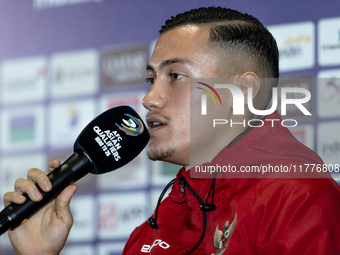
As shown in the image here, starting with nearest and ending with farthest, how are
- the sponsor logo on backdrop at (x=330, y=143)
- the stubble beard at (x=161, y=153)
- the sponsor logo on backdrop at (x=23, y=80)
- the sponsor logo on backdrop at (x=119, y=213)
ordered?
the stubble beard at (x=161, y=153), the sponsor logo on backdrop at (x=330, y=143), the sponsor logo on backdrop at (x=119, y=213), the sponsor logo on backdrop at (x=23, y=80)

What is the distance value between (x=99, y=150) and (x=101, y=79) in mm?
1156

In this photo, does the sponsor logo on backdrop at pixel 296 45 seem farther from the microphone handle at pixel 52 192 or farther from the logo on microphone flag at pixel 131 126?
the microphone handle at pixel 52 192

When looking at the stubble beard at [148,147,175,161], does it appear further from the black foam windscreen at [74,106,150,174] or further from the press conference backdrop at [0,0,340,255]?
the press conference backdrop at [0,0,340,255]

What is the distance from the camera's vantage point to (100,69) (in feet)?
7.12

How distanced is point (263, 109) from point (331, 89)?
0.55 m

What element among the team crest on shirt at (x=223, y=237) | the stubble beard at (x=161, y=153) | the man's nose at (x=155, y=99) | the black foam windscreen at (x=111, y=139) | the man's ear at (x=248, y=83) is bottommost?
the team crest on shirt at (x=223, y=237)

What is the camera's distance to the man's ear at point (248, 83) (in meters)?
1.20

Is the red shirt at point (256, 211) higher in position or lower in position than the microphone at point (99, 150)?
lower

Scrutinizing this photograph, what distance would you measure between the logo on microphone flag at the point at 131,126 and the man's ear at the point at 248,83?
10.2 inches

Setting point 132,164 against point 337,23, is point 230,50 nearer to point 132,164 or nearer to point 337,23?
point 337,23

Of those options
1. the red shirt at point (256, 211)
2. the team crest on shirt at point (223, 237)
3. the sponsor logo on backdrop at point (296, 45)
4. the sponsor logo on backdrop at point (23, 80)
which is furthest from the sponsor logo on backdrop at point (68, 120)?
the team crest on shirt at point (223, 237)

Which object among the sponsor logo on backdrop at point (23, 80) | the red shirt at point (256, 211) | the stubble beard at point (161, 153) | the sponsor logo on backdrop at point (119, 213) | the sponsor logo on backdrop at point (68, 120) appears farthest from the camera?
the sponsor logo on backdrop at point (23, 80)

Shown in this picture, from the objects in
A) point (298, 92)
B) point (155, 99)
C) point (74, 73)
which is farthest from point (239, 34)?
point (74, 73)

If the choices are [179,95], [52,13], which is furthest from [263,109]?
[52,13]
